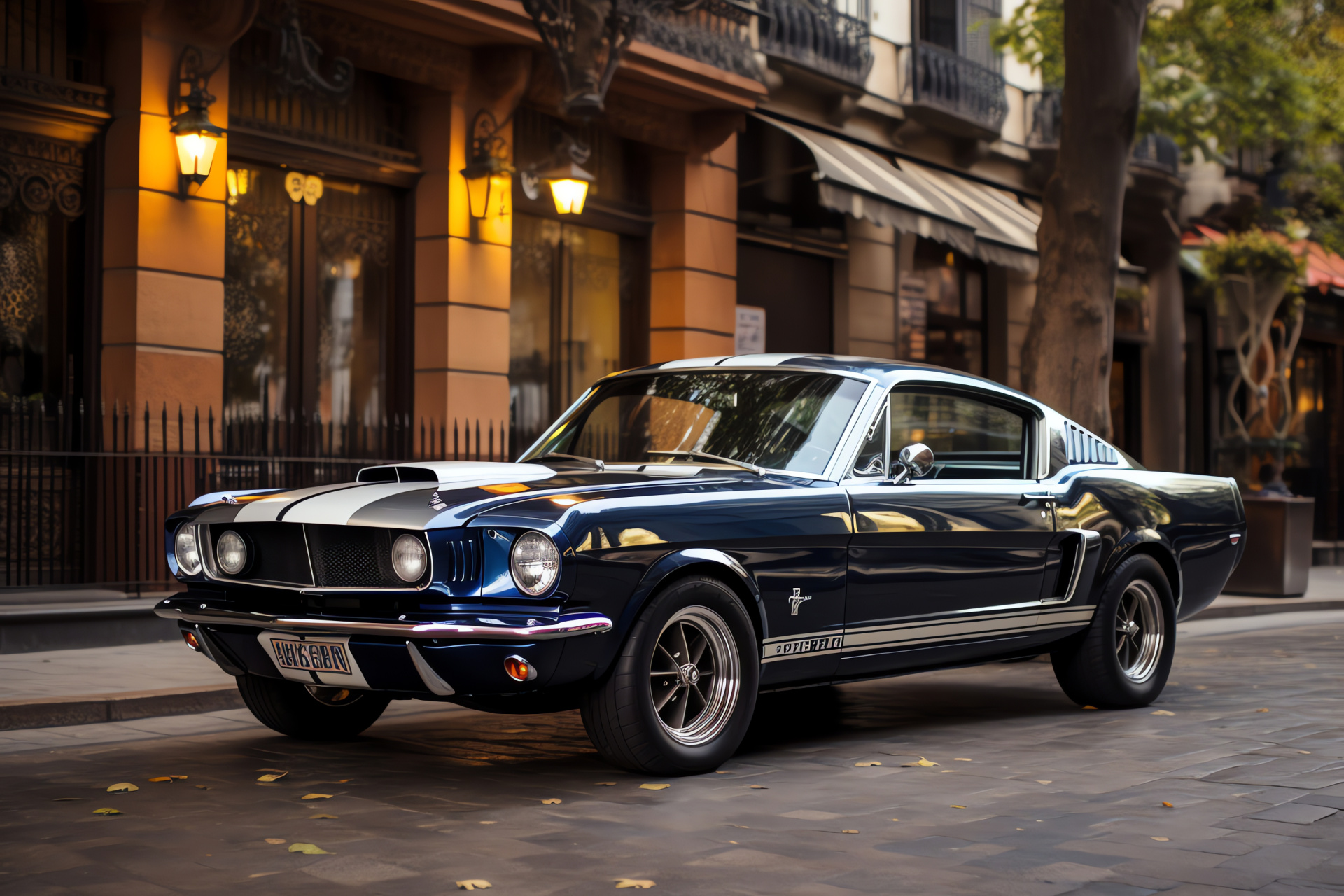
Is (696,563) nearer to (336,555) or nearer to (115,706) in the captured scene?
(336,555)

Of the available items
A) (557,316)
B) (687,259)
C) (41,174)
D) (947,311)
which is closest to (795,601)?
(41,174)

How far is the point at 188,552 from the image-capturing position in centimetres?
610

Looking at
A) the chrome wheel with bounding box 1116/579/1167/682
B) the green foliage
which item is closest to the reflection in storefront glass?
the chrome wheel with bounding box 1116/579/1167/682

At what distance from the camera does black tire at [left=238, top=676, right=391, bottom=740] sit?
21.5 feet

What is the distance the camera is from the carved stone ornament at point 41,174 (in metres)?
11.4

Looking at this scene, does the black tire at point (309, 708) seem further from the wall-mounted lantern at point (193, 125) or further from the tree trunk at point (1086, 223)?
the tree trunk at point (1086, 223)

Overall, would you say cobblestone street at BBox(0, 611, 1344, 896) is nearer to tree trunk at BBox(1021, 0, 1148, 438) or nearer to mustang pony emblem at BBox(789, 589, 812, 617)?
mustang pony emblem at BBox(789, 589, 812, 617)

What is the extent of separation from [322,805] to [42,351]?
768 centimetres

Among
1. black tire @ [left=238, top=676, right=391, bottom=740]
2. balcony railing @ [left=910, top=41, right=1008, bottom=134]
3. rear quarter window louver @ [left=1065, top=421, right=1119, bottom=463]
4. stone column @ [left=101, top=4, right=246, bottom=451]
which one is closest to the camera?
black tire @ [left=238, top=676, right=391, bottom=740]

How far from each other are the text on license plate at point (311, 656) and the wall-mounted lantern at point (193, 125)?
719 cm

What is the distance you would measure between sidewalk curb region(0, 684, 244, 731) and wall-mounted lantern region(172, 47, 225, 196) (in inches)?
204

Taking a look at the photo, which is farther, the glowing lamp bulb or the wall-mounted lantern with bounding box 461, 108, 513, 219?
the glowing lamp bulb

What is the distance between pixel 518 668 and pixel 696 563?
2.77 ft

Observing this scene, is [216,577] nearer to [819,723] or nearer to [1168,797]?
[819,723]
